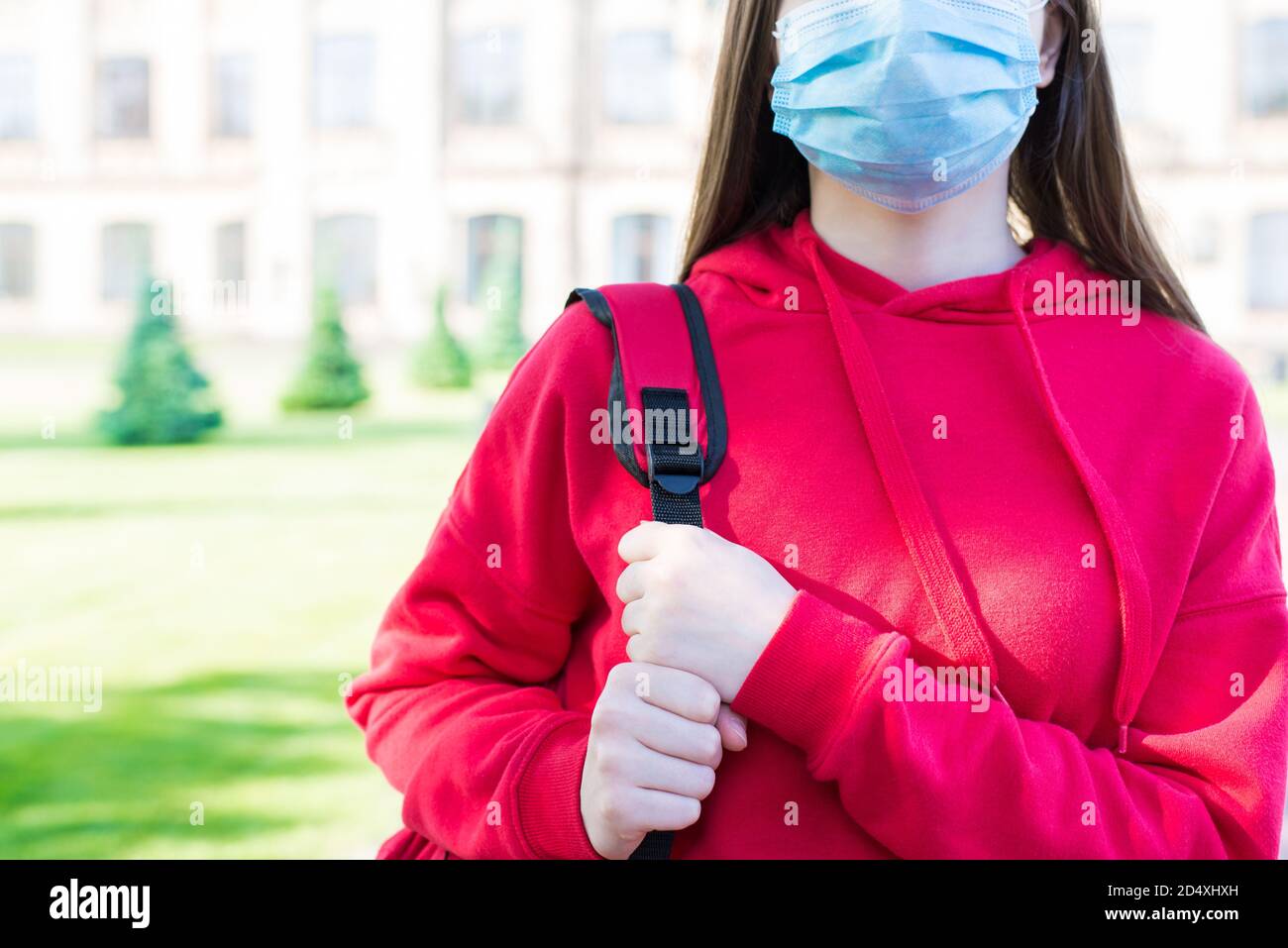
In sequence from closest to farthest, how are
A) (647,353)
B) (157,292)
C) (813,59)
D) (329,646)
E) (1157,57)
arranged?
(647,353) < (813,59) < (329,646) < (157,292) < (1157,57)

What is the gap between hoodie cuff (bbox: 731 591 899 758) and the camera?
1139mm

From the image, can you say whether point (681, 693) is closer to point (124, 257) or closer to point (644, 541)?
point (644, 541)

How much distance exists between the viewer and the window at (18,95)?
A: 77.9ft

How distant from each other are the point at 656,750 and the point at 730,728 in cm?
7

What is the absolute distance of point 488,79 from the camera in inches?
875

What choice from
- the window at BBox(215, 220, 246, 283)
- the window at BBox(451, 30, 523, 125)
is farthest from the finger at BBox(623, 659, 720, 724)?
the window at BBox(215, 220, 246, 283)

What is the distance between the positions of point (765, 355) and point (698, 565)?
0.89 feet

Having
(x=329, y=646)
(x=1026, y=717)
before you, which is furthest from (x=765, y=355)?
(x=329, y=646)

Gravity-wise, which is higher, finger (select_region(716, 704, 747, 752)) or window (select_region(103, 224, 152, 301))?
finger (select_region(716, 704, 747, 752))

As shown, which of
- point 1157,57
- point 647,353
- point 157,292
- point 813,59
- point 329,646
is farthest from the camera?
point 1157,57

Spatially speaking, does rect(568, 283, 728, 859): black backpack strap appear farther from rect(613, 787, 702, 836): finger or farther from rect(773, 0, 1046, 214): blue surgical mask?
rect(773, 0, 1046, 214): blue surgical mask

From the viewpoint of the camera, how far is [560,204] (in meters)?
21.9

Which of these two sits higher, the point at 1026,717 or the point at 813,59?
the point at 813,59
